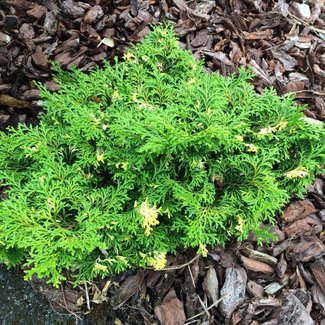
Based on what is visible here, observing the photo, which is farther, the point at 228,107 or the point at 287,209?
the point at 287,209

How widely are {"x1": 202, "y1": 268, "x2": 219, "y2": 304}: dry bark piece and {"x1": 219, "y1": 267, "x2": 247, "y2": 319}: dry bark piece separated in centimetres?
5

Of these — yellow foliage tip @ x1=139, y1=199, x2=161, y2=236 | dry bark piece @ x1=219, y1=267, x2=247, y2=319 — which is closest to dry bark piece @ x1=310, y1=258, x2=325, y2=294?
dry bark piece @ x1=219, y1=267, x2=247, y2=319

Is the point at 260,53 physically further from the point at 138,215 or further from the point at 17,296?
the point at 17,296

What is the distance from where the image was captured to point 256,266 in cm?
296

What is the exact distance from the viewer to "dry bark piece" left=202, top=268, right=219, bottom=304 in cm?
284

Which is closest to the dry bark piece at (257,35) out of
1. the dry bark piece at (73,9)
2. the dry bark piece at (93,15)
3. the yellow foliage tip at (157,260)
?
the dry bark piece at (93,15)

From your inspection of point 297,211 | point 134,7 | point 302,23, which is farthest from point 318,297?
point 134,7

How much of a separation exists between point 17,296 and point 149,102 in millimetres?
1718

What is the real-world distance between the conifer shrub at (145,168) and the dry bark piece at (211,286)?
0.48 metres

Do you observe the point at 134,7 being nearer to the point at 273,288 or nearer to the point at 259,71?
the point at 259,71

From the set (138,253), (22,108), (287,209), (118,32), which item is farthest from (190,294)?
(118,32)

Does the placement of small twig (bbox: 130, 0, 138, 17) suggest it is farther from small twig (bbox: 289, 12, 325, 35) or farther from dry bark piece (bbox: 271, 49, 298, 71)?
small twig (bbox: 289, 12, 325, 35)

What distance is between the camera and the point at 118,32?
3541 mm

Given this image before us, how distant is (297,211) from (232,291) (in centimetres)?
76
